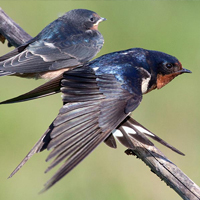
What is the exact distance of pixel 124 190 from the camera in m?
5.31

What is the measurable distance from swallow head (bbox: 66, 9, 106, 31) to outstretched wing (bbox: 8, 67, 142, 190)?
46.2 inches

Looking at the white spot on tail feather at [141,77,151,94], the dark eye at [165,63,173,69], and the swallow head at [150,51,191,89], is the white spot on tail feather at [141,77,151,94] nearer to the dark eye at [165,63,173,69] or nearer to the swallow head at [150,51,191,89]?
the swallow head at [150,51,191,89]

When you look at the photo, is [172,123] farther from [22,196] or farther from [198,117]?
[22,196]

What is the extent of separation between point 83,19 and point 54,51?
2.07 ft

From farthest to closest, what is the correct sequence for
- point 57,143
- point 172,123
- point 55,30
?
point 172,123, point 55,30, point 57,143

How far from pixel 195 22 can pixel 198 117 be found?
183cm

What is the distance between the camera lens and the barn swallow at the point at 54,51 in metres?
4.19

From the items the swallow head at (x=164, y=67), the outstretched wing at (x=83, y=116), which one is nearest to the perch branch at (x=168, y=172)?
the outstretched wing at (x=83, y=116)

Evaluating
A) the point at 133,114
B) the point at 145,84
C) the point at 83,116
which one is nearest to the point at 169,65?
the point at 145,84

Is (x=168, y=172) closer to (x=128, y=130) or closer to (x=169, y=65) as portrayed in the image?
(x=128, y=130)

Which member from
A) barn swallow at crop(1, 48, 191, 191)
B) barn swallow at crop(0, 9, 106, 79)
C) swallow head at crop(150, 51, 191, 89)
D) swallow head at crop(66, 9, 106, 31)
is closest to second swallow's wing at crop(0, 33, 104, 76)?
barn swallow at crop(0, 9, 106, 79)

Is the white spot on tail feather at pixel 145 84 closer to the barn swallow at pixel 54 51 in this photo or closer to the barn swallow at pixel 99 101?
the barn swallow at pixel 99 101

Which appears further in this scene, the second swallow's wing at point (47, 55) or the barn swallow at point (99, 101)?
the second swallow's wing at point (47, 55)

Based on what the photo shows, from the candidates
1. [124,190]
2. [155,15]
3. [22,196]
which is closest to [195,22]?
[155,15]
